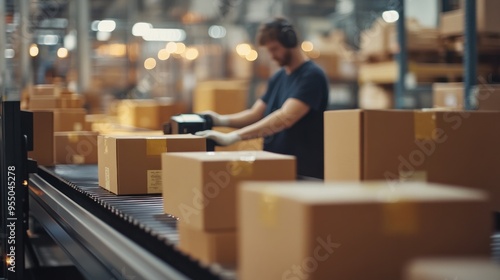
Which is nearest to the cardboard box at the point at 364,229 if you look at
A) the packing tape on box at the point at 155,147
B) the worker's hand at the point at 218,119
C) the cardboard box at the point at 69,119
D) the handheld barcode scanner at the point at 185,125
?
the packing tape on box at the point at 155,147

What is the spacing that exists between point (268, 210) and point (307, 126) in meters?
3.11

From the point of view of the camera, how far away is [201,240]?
6.90ft

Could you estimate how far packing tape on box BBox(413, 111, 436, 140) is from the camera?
97.2 inches

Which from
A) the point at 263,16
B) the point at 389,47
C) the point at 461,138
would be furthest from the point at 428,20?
the point at 461,138

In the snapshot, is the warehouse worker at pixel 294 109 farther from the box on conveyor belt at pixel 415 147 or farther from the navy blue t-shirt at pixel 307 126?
the box on conveyor belt at pixel 415 147

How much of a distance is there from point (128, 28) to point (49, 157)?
1012 cm

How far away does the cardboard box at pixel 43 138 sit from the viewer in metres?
4.79

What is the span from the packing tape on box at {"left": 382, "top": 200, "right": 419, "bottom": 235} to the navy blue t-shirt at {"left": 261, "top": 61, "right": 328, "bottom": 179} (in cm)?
303

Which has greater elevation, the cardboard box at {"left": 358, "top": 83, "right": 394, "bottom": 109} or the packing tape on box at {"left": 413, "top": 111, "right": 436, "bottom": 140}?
the cardboard box at {"left": 358, "top": 83, "right": 394, "bottom": 109}

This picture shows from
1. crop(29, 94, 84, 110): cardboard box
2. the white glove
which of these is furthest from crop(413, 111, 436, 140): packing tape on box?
crop(29, 94, 84, 110): cardboard box

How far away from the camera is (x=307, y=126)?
475cm

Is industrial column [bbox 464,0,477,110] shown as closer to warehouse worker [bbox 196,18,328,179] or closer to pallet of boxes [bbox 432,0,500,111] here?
pallet of boxes [bbox 432,0,500,111]

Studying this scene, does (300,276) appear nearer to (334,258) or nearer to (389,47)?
(334,258)

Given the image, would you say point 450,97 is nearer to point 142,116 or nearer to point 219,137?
point 219,137
